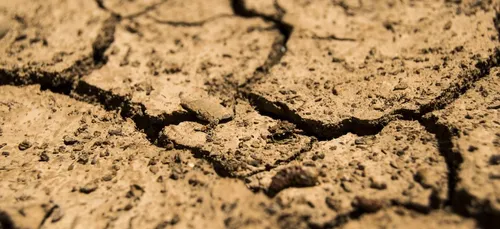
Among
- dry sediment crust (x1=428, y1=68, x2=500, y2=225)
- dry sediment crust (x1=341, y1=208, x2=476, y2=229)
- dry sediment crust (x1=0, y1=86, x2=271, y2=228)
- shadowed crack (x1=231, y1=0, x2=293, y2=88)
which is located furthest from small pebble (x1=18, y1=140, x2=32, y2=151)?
dry sediment crust (x1=428, y1=68, x2=500, y2=225)

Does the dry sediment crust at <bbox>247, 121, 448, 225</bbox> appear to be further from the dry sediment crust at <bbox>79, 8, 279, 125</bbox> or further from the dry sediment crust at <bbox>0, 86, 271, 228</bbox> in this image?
the dry sediment crust at <bbox>79, 8, 279, 125</bbox>

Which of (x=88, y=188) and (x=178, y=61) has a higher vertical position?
(x=178, y=61)

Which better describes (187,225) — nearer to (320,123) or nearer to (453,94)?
(320,123)

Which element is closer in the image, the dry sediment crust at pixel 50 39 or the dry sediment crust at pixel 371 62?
the dry sediment crust at pixel 371 62

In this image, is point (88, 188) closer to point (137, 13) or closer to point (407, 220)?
point (407, 220)

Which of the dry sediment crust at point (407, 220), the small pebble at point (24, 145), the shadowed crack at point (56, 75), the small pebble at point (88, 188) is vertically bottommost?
the small pebble at point (24, 145)

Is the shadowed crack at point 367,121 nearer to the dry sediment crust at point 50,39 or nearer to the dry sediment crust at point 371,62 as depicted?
the dry sediment crust at point 371,62

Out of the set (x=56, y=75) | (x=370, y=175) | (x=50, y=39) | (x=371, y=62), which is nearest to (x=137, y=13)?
(x=50, y=39)

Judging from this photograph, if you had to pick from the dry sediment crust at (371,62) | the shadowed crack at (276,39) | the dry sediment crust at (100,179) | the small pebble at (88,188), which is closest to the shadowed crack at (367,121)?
the dry sediment crust at (371,62)

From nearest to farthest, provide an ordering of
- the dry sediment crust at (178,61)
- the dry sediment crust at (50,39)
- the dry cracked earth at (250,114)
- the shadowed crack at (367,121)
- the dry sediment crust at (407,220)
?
the dry sediment crust at (407,220), the dry cracked earth at (250,114), the shadowed crack at (367,121), the dry sediment crust at (178,61), the dry sediment crust at (50,39)

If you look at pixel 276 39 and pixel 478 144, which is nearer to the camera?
pixel 478 144
